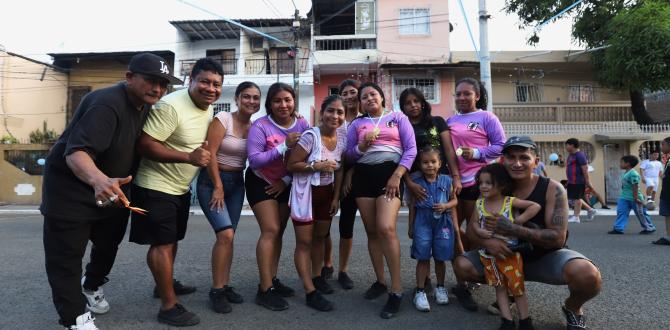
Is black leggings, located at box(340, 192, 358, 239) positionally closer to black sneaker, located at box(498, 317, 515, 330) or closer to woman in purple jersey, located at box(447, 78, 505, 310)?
woman in purple jersey, located at box(447, 78, 505, 310)

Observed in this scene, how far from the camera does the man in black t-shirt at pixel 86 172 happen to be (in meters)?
2.49

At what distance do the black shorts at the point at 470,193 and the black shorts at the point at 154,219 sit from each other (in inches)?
97.6

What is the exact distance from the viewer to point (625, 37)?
577 inches

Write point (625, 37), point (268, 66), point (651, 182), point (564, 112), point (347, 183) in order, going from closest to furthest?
point (347, 183)
point (651, 182)
point (625, 37)
point (564, 112)
point (268, 66)

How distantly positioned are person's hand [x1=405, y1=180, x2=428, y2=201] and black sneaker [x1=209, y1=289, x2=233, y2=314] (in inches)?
69.9

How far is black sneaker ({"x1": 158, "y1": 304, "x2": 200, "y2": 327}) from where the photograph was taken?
3018 mm

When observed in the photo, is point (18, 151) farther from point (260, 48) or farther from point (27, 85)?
point (260, 48)

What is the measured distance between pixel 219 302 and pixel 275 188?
39.9 inches

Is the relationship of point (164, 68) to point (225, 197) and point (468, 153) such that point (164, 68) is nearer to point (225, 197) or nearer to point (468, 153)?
point (225, 197)

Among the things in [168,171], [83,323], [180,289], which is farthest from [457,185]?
[83,323]

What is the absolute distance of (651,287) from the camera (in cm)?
393

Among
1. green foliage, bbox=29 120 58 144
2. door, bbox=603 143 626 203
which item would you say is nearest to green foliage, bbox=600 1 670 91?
door, bbox=603 143 626 203

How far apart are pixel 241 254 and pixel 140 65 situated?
3339 millimetres

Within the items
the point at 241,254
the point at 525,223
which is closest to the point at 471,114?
the point at 525,223
